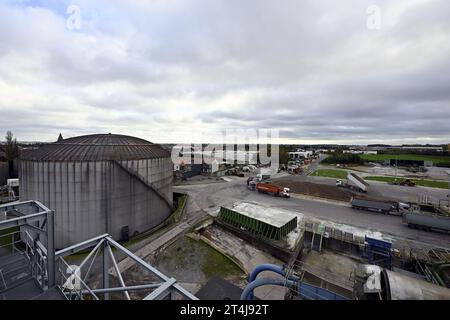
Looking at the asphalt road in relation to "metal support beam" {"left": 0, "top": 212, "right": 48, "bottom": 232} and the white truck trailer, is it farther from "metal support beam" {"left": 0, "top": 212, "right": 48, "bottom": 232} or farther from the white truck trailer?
"metal support beam" {"left": 0, "top": 212, "right": 48, "bottom": 232}

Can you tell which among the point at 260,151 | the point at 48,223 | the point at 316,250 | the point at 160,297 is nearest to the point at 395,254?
the point at 316,250

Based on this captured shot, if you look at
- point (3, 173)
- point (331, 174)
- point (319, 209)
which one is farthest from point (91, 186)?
point (331, 174)

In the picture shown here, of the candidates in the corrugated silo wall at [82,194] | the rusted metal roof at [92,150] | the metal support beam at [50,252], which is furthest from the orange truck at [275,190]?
the metal support beam at [50,252]

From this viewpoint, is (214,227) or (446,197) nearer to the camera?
(214,227)

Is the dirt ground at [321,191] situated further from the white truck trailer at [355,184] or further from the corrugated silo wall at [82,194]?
the corrugated silo wall at [82,194]

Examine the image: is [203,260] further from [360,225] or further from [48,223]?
[360,225]

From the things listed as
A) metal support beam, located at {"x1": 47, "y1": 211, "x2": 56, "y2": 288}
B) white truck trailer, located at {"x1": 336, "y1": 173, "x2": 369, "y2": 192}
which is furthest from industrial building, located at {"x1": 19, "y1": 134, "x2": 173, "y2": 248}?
white truck trailer, located at {"x1": 336, "y1": 173, "x2": 369, "y2": 192}

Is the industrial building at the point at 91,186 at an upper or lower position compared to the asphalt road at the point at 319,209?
upper
